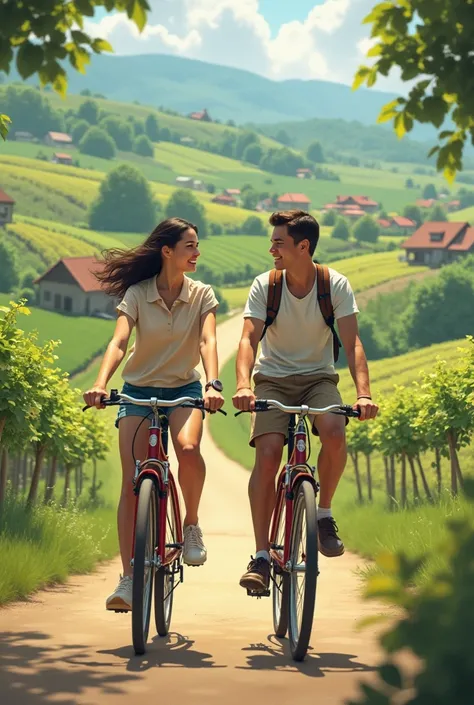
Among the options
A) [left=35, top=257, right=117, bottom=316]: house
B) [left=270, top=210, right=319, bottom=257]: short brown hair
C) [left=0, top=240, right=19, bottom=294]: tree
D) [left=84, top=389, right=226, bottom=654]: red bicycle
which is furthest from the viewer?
[left=0, top=240, right=19, bottom=294]: tree

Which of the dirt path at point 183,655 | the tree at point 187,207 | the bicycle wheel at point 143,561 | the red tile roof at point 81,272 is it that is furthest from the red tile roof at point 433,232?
the bicycle wheel at point 143,561

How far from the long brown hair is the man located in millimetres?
610

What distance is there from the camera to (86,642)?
6855mm

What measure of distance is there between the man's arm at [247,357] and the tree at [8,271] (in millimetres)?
126621

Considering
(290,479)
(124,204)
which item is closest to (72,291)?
(124,204)

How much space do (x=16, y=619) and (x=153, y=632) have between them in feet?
3.08

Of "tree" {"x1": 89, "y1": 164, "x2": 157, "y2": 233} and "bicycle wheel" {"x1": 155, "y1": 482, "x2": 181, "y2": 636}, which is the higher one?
"tree" {"x1": 89, "y1": 164, "x2": 157, "y2": 233}

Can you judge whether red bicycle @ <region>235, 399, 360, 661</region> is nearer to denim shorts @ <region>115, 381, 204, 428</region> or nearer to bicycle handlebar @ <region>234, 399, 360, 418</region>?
bicycle handlebar @ <region>234, 399, 360, 418</region>

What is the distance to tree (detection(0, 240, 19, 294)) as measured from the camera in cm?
13275

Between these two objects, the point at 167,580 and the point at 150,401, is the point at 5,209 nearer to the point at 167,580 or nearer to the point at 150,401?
the point at 167,580

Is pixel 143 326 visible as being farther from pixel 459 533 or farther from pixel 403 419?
pixel 403 419

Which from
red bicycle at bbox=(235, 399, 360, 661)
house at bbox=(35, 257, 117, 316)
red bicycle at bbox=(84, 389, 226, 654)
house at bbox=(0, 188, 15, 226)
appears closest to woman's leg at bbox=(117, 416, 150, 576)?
red bicycle at bbox=(84, 389, 226, 654)

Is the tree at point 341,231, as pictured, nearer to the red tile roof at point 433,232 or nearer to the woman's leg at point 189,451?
the red tile roof at point 433,232

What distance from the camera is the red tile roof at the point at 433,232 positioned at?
502ft
